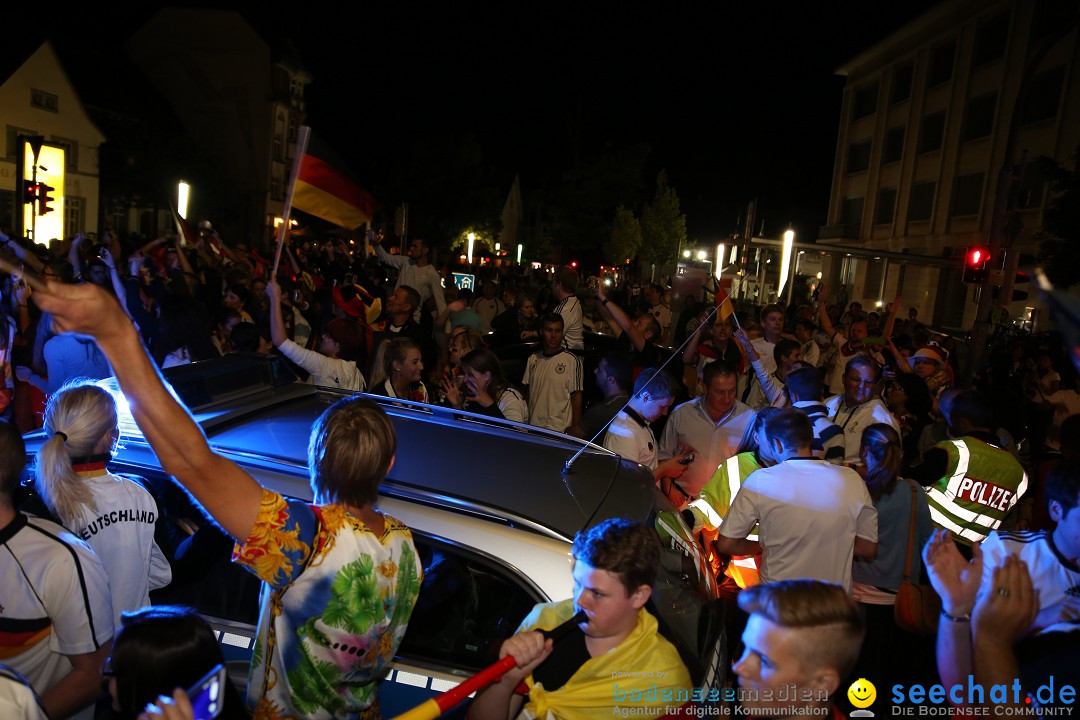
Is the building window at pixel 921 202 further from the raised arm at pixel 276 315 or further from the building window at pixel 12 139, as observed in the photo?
the building window at pixel 12 139

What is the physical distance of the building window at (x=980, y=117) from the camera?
3284 cm

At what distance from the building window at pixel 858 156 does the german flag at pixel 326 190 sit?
1661 inches

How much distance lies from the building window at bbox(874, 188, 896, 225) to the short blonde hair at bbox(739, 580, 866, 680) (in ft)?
139

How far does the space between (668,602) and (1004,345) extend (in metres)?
18.2

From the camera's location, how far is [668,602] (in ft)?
9.29

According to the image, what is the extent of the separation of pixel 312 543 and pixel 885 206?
145ft

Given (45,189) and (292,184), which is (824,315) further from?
(45,189)

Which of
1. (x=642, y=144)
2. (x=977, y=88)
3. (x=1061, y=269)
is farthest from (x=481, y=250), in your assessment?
(x=1061, y=269)

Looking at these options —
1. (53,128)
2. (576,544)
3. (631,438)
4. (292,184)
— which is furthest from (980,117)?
(53,128)

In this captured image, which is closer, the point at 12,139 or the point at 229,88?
the point at 12,139

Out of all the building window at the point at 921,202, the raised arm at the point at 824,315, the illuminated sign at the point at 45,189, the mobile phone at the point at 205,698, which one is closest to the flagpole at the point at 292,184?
the mobile phone at the point at 205,698

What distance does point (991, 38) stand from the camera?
1298 inches

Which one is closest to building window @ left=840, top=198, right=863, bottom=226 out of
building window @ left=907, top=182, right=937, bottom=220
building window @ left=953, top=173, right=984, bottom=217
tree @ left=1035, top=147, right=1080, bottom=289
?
building window @ left=907, top=182, right=937, bottom=220

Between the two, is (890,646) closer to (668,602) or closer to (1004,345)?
(668,602)
